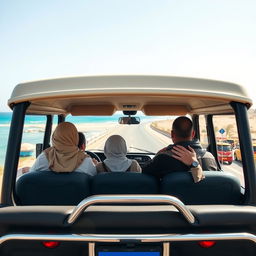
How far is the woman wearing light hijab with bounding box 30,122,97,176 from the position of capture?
3383 millimetres

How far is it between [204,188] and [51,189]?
1286mm

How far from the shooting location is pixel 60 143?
3580 mm

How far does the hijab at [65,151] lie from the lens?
11.0 ft

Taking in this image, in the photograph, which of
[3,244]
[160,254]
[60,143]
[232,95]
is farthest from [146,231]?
[60,143]

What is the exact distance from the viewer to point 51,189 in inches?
116

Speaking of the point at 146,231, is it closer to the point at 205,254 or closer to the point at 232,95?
the point at 205,254

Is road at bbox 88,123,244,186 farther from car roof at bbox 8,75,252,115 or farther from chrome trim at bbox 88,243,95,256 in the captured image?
chrome trim at bbox 88,243,95,256

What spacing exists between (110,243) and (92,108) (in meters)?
3.31

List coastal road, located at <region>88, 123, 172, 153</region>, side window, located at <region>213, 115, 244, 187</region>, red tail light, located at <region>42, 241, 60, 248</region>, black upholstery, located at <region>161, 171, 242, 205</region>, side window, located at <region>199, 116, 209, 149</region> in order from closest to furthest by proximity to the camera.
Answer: red tail light, located at <region>42, 241, 60, 248</region>
black upholstery, located at <region>161, 171, 242, 205</region>
side window, located at <region>213, 115, 244, 187</region>
side window, located at <region>199, 116, 209, 149</region>
coastal road, located at <region>88, 123, 172, 153</region>

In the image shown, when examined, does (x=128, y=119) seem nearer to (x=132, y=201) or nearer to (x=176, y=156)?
(x=176, y=156)

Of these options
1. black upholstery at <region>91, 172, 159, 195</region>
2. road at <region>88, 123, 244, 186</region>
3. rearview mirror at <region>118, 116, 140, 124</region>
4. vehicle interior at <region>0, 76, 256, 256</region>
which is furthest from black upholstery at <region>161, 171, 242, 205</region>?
road at <region>88, 123, 244, 186</region>

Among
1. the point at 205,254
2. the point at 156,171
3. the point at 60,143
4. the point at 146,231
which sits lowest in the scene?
the point at 205,254

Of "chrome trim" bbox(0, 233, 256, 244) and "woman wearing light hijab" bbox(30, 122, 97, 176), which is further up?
"woman wearing light hijab" bbox(30, 122, 97, 176)

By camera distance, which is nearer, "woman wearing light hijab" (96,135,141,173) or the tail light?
the tail light
